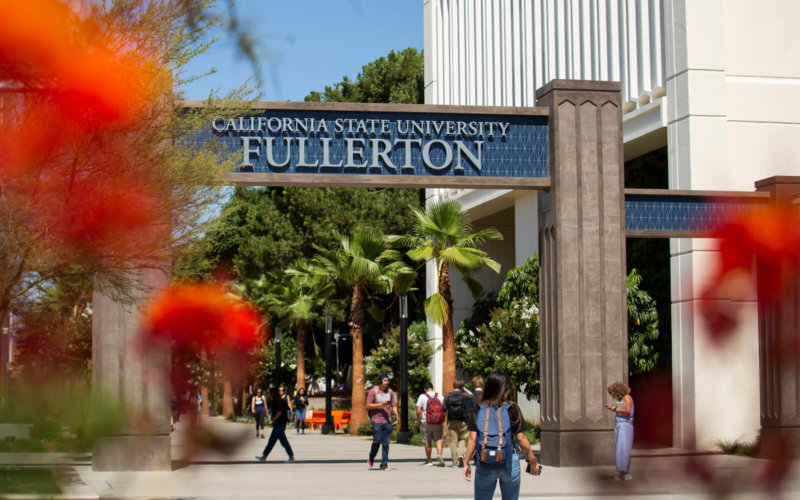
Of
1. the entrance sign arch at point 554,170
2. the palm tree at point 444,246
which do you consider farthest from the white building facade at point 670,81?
the palm tree at point 444,246

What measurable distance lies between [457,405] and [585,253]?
3532 millimetres

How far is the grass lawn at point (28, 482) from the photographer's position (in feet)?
Result: 5.38

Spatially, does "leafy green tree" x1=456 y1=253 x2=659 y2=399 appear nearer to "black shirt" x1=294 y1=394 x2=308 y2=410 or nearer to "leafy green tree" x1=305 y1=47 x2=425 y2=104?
"black shirt" x1=294 y1=394 x2=308 y2=410

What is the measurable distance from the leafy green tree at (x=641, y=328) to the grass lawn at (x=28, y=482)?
70.9ft

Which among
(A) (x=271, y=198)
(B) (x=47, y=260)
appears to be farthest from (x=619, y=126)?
(A) (x=271, y=198)

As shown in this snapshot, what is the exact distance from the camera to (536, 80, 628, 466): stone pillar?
59.0 feet

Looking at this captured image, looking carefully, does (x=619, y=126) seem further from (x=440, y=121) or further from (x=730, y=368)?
(x=730, y=368)

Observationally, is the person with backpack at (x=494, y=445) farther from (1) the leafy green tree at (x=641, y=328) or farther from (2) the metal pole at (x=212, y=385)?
(1) the leafy green tree at (x=641, y=328)

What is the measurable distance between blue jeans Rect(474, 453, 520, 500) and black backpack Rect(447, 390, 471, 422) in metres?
9.56

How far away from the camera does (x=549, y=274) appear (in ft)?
60.4

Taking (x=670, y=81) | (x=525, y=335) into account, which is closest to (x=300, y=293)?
(x=525, y=335)

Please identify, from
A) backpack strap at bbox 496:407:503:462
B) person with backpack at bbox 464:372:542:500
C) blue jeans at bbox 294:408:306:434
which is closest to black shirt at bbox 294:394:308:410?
blue jeans at bbox 294:408:306:434

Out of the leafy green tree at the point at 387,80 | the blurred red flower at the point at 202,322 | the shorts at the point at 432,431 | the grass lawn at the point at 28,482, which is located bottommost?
the shorts at the point at 432,431

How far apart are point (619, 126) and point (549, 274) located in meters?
2.94
